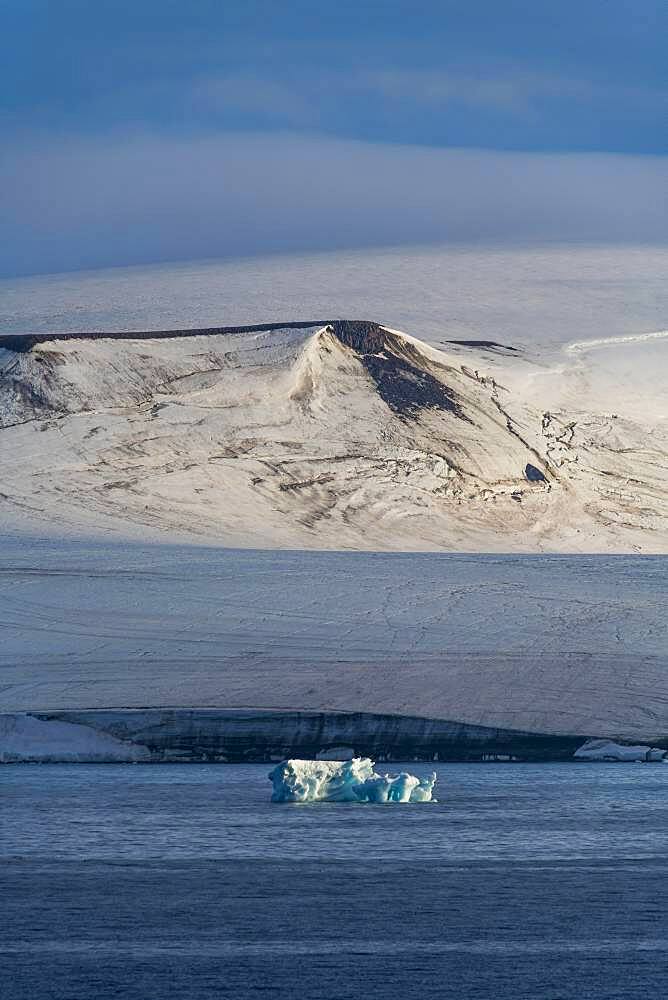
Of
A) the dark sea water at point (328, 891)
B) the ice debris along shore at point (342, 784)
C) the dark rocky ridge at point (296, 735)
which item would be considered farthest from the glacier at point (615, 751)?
the ice debris along shore at point (342, 784)

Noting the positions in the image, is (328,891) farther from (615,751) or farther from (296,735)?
(615,751)

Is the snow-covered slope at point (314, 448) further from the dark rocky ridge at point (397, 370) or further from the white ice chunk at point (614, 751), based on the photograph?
the white ice chunk at point (614, 751)

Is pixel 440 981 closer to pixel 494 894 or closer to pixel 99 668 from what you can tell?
pixel 494 894

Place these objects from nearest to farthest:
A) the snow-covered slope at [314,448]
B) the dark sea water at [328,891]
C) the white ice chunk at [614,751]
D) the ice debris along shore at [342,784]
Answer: the dark sea water at [328,891], the ice debris along shore at [342,784], the white ice chunk at [614,751], the snow-covered slope at [314,448]

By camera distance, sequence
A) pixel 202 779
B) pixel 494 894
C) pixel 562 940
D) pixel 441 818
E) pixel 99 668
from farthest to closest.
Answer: pixel 99 668 → pixel 202 779 → pixel 441 818 → pixel 494 894 → pixel 562 940

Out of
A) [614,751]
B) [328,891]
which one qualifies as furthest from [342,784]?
[614,751]


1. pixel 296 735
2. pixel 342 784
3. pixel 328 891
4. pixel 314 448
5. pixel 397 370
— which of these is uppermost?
pixel 397 370

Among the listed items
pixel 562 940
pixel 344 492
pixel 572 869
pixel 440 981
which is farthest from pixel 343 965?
pixel 344 492
